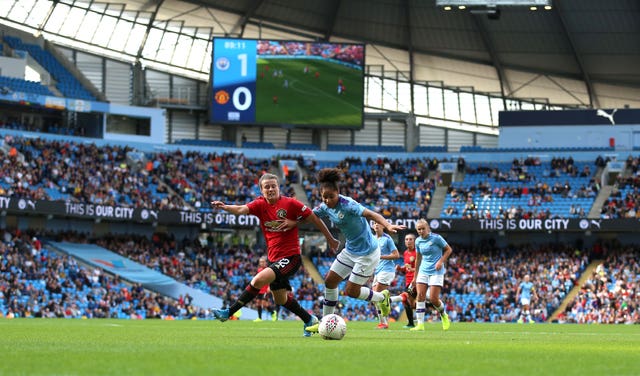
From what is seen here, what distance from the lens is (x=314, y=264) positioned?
66.2 meters

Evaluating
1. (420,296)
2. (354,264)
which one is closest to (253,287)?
(354,264)

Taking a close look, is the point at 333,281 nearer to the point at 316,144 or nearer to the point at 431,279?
the point at 431,279

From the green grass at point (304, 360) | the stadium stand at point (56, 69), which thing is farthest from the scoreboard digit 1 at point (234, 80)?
the green grass at point (304, 360)

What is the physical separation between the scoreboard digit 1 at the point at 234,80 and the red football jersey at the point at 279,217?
5365 centimetres

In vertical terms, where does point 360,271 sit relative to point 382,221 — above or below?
below

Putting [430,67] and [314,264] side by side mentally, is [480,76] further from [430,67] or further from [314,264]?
[314,264]

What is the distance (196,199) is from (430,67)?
2126 centimetres

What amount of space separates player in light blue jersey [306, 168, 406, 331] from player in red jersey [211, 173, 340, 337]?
0.50m

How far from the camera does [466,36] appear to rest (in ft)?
236

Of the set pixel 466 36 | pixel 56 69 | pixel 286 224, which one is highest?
pixel 466 36

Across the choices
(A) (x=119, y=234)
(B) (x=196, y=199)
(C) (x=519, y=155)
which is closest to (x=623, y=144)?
(C) (x=519, y=155)

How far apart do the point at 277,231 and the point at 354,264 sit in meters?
2.15

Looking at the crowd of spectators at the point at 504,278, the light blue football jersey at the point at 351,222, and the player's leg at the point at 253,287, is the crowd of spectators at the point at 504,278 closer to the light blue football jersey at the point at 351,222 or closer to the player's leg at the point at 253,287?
the light blue football jersey at the point at 351,222

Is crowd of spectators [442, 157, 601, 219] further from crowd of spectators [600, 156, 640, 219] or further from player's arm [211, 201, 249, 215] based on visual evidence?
player's arm [211, 201, 249, 215]
